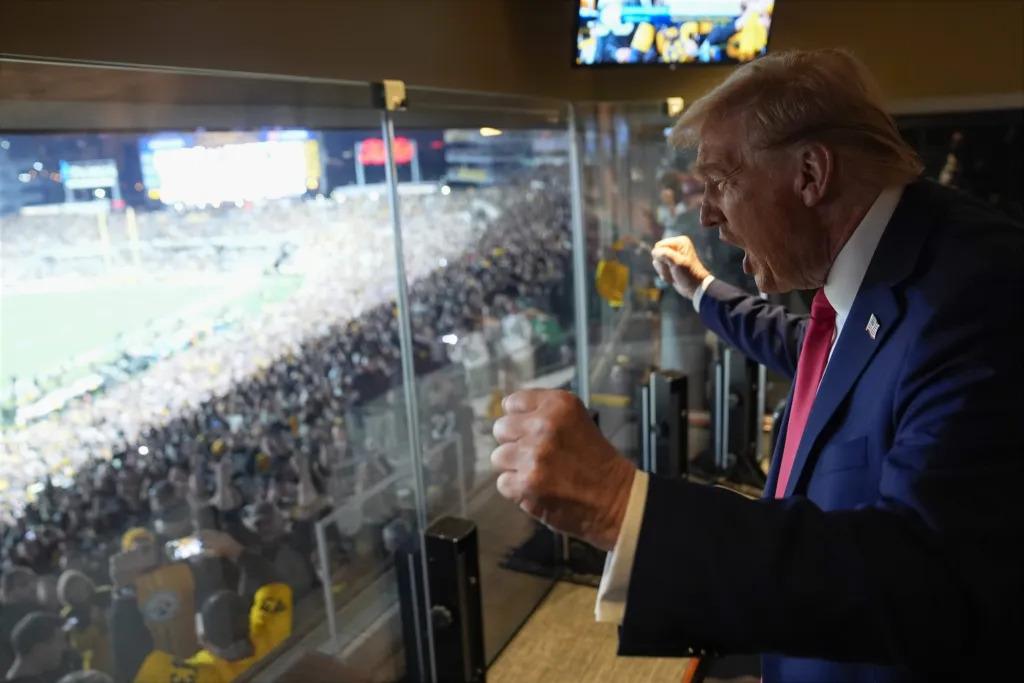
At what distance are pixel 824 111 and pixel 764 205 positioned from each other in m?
0.14

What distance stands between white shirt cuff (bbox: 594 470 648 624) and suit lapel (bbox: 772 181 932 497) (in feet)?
1.23

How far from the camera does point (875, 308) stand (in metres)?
0.97

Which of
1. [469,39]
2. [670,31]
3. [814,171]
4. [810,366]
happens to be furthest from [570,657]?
[670,31]

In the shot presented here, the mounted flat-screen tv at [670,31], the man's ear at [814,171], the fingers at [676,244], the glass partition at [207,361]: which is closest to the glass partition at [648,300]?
the mounted flat-screen tv at [670,31]

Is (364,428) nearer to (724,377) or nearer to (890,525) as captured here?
(724,377)

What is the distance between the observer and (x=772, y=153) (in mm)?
1040

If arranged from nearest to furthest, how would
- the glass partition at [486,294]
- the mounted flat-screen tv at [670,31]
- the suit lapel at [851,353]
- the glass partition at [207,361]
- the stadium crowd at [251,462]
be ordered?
1. the suit lapel at [851,353]
2. the glass partition at [207,361]
3. the stadium crowd at [251,462]
4. the glass partition at [486,294]
5. the mounted flat-screen tv at [670,31]

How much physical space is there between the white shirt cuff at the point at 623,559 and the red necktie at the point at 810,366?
0.62 m

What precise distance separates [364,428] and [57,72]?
1.80 meters

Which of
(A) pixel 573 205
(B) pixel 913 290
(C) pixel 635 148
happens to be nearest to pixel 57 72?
(B) pixel 913 290

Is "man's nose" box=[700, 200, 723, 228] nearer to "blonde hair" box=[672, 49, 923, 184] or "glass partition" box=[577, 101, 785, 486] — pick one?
"blonde hair" box=[672, 49, 923, 184]

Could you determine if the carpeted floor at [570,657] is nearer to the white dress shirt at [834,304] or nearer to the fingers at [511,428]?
the white dress shirt at [834,304]

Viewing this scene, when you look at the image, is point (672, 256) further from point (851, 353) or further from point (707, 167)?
point (851, 353)

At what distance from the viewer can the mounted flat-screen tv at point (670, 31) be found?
3842 millimetres
